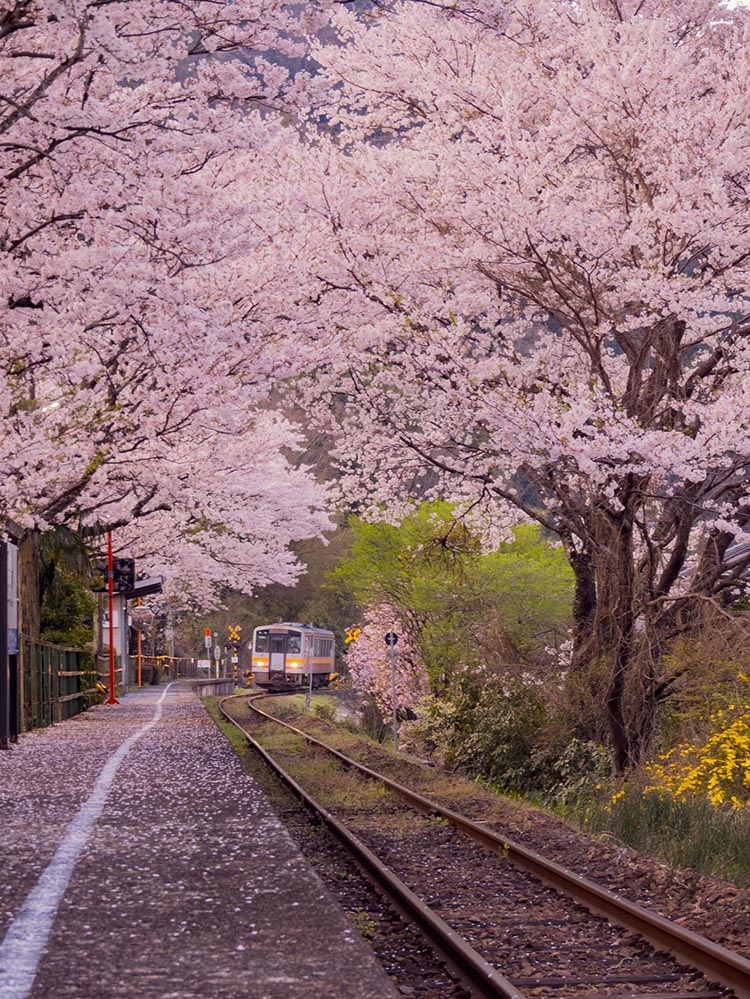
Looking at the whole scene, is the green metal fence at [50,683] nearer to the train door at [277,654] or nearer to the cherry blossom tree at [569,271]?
the cherry blossom tree at [569,271]

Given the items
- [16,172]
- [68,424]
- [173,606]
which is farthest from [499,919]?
[173,606]

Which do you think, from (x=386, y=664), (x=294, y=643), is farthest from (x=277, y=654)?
(x=386, y=664)

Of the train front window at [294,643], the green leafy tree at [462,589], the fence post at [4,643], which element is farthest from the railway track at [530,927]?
the train front window at [294,643]

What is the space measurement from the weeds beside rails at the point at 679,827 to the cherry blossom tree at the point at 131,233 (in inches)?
266

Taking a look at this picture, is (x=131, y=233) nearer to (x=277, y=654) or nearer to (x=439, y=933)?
(x=439, y=933)

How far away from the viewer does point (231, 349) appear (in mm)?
18781

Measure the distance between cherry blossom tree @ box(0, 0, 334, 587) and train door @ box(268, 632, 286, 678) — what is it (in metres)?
31.0

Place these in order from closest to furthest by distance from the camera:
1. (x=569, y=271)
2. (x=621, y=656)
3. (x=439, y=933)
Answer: (x=439, y=933) < (x=569, y=271) < (x=621, y=656)

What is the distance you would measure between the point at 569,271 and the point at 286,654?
4304 centimetres

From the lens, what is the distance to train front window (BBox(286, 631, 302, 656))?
57250 millimetres

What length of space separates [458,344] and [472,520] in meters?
5.44

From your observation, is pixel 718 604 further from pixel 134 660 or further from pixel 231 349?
pixel 134 660

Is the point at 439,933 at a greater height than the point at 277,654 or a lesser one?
lesser

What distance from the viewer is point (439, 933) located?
744 cm
